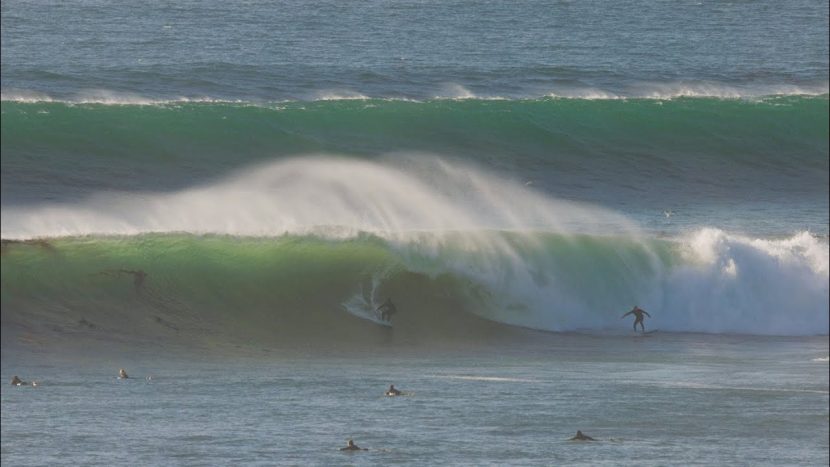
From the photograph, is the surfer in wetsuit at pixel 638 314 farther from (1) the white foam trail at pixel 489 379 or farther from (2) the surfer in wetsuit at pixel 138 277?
(2) the surfer in wetsuit at pixel 138 277

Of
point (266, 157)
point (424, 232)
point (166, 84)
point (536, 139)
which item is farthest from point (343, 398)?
point (166, 84)

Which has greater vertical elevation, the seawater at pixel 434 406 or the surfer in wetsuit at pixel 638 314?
the surfer in wetsuit at pixel 638 314

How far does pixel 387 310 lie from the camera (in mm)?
15172

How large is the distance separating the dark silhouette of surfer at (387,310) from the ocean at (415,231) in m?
0.09

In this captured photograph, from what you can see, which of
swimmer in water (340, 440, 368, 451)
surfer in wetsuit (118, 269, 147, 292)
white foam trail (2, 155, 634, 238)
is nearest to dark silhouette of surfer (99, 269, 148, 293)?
surfer in wetsuit (118, 269, 147, 292)

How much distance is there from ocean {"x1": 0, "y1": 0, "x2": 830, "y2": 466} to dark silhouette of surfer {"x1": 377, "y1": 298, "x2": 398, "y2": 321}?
0.09m

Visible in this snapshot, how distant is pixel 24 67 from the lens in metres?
23.6

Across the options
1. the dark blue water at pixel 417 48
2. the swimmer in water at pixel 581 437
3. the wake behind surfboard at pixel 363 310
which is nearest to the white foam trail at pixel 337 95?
the dark blue water at pixel 417 48

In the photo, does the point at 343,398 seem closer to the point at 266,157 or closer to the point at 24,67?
the point at 266,157

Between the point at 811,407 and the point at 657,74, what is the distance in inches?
574

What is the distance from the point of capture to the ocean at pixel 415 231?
37.3ft

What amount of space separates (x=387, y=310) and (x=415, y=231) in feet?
4.36

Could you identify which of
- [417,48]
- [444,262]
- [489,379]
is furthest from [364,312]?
[417,48]

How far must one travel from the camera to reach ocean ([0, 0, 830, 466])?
1138cm
